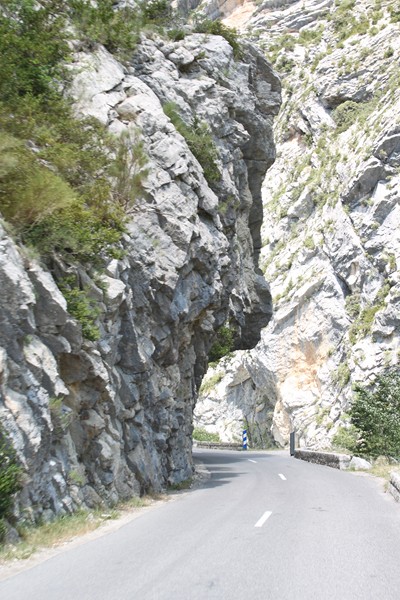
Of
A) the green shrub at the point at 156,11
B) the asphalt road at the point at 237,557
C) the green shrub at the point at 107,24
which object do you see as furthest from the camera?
the green shrub at the point at 156,11

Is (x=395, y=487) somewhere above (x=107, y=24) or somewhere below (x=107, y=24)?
below

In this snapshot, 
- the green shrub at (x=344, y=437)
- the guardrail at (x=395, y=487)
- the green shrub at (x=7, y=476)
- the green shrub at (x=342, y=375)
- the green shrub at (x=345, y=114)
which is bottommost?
the guardrail at (x=395, y=487)

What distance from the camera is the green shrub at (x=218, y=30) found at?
89.3 ft

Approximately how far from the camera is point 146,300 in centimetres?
1644

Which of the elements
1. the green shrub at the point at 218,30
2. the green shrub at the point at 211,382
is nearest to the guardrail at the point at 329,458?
the green shrub at the point at 218,30

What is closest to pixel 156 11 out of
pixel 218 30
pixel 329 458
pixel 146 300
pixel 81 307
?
pixel 218 30

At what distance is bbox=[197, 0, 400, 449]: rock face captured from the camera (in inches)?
1540

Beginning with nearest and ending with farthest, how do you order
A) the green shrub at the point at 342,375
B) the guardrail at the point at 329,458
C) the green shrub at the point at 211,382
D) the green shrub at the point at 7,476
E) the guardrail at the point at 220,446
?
the green shrub at the point at 7,476, the guardrail at the point at 329,458, the green shrub at the point at 342,375, the guardrail at the point at 220,446, the green shrub at the point at 211,382

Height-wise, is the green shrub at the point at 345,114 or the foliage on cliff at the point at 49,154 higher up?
the green shrub at the point at 345,114

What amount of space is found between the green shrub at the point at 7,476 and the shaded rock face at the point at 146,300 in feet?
0.88

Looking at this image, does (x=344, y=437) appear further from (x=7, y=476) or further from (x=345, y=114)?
(x=345, y=114)

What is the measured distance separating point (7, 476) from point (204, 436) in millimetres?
46469

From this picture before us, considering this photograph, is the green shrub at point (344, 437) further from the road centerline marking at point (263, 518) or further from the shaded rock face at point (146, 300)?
the road centerline marking at point (263, 518)

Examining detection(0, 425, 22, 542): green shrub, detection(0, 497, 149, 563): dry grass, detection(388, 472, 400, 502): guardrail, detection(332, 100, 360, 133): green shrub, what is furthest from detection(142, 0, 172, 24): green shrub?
detection(332, 100, 360, 133): green shrub
